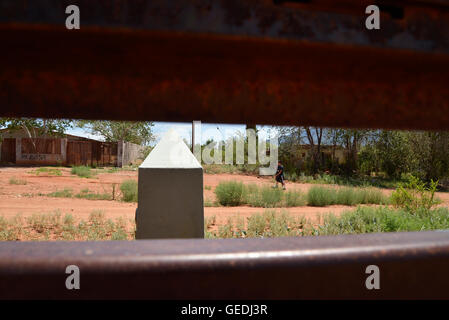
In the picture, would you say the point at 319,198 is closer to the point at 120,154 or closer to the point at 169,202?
the point at 169,202

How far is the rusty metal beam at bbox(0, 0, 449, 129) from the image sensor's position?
0.85 metres

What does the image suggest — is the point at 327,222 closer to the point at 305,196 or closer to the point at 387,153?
the point at 305,196

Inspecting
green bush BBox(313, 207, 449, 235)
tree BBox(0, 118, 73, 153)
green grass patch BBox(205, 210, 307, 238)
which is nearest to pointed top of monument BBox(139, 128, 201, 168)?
green grass patch BBox(205, 210, 307, 238)

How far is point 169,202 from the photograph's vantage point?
14.9ft

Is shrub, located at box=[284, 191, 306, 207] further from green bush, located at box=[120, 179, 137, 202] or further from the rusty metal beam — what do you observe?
the rusty metal beam

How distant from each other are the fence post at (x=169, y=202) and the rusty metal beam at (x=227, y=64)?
353 centimetres

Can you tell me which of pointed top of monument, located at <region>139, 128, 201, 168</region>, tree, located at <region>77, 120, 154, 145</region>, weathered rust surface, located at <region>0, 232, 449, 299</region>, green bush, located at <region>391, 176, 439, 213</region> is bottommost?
green bush, located at <region>391, 176, 439, 213</region>

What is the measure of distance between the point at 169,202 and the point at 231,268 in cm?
379

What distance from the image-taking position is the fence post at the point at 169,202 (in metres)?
4.53

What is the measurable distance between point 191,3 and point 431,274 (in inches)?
45.2

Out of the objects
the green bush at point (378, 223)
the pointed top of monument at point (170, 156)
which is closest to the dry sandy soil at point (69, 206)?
the green bush at point (378, 223)

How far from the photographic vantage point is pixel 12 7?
2.61 ft

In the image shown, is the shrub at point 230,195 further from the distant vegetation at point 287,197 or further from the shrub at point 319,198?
the shrub at point 319,198

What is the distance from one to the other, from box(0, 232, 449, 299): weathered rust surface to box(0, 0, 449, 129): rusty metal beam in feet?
1.47
